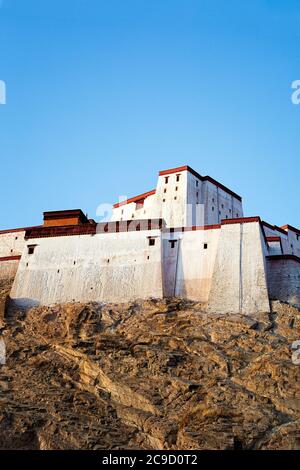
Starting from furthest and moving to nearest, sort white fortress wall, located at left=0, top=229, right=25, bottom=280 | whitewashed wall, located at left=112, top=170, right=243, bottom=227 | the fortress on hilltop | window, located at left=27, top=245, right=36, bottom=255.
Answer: whitewashed wall, located at left=112, top=170, right=243, bottom=227
white fortress wall, located at left=0, top=229, right=25, bottom=280
window, located at left=27, top=245, right=36, bottom=255
the fortress on hilltop

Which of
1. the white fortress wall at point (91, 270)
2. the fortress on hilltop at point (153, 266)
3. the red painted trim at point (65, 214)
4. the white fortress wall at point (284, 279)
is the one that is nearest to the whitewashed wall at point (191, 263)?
the fortress on hilltop at point (153, 266)

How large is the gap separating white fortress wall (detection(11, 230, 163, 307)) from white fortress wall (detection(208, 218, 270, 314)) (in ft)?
10.0

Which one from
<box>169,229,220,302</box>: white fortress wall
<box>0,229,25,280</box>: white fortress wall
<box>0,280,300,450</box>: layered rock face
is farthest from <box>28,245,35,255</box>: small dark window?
<box>169,229,220,302</box>: white fortress wall

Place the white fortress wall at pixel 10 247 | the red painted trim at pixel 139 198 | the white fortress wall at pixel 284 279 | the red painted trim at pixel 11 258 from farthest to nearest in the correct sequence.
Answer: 1. the red painted trim at pixel 139 198
2. the white fortress wall at pixel 10 247
3. the red painted trim at pixel 11 258
4. the white fortress wall at pixel 284 279

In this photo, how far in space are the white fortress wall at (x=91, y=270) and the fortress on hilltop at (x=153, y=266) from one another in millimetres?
51

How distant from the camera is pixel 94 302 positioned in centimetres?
2953

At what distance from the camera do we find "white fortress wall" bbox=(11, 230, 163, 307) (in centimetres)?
2983

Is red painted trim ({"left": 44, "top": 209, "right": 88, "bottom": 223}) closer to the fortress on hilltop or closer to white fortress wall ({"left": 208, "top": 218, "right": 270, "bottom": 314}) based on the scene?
the fortress on hilltop

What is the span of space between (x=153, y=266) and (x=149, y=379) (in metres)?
8.24

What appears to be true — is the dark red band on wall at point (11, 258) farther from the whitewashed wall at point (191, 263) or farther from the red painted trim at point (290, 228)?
the red painted trim at point (290, 228)

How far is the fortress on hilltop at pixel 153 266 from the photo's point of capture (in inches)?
1131

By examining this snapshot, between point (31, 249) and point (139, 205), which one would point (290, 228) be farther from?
point (31, 249)

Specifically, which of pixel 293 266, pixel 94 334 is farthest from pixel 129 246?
pixel 293 266
